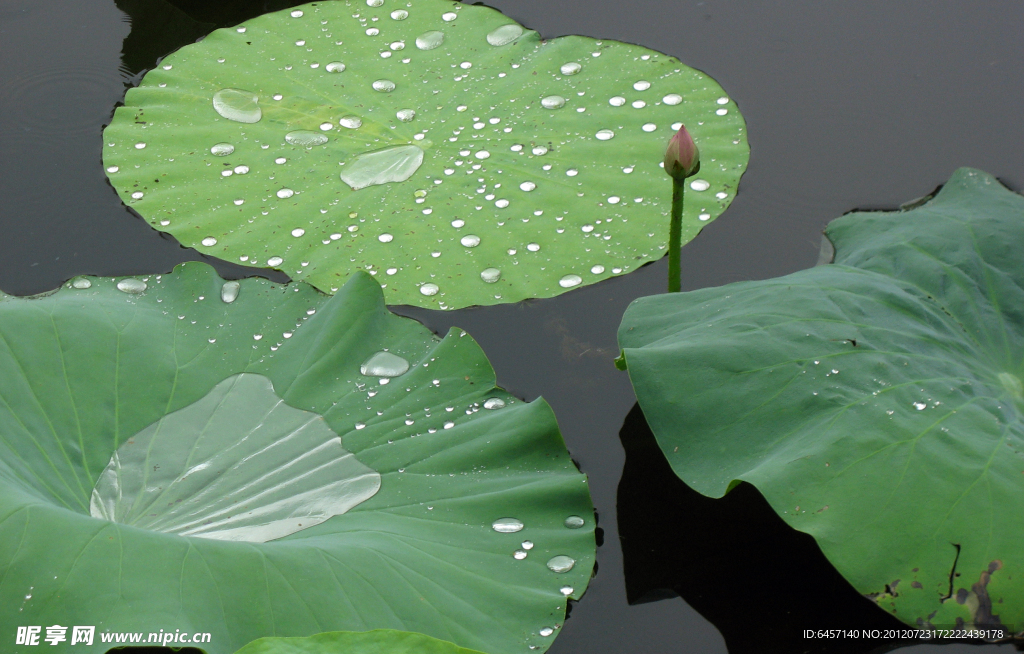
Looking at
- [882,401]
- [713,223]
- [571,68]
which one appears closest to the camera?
[882,401]

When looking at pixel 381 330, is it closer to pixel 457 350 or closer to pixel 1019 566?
pixel 457 350

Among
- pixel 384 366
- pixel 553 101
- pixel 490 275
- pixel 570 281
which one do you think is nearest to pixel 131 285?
pixel 384 366

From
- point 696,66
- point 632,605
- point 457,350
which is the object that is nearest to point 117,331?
point 457,350

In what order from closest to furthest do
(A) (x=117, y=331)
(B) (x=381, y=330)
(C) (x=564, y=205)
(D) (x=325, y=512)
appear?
1. (D) (x=325, y=512)
2. (A) (x=117, y=331)
3. (B) (x=381, y=330)
4. (C) (x=564, y=205)

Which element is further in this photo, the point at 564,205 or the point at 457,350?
the point at 564,205

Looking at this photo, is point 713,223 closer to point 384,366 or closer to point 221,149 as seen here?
point 384,366

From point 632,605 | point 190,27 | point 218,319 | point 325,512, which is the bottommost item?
point 632,605

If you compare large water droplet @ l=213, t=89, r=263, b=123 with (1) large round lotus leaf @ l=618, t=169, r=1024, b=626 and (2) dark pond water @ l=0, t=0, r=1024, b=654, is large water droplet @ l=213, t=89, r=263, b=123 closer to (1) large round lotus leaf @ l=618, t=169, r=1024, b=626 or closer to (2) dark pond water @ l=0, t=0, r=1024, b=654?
(2) dark pond water @ l=0, t=0, r=1024, b=654
